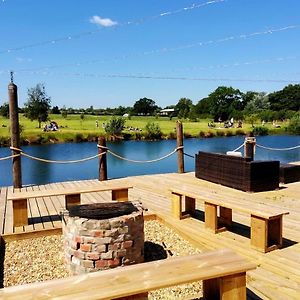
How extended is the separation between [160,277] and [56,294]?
616 millimetres

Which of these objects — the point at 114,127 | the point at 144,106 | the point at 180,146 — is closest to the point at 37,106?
the point at 114,127

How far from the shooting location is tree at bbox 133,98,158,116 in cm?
9556

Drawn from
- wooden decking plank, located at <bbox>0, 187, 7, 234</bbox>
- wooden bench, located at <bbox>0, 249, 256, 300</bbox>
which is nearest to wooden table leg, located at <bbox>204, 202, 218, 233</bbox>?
wooden bench, located at <bbox>0, 249, 256, 300</bbox>

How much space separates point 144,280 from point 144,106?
313 feet

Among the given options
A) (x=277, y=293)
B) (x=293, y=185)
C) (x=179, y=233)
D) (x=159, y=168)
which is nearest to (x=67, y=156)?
(x=159, y=168)

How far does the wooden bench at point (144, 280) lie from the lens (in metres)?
2.10

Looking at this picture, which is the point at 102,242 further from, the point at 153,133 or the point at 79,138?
the point at 153,133

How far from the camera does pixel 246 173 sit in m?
6.96

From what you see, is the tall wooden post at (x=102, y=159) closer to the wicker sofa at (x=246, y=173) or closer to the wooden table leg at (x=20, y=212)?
the wicker sofa at (x=246, y=173)

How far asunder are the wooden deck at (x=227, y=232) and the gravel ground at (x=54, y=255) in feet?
0.47

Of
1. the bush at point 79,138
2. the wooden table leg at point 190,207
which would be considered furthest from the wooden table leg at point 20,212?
the bush at point 79,138

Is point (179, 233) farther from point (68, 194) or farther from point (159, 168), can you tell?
point (159, 168)

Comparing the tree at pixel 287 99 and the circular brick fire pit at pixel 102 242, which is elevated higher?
the tree at pixel 287 99

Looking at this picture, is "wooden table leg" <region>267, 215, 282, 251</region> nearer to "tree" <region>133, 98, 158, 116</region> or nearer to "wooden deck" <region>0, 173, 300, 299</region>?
"wooden deck" <region>0, 173, 300, 299</region>
